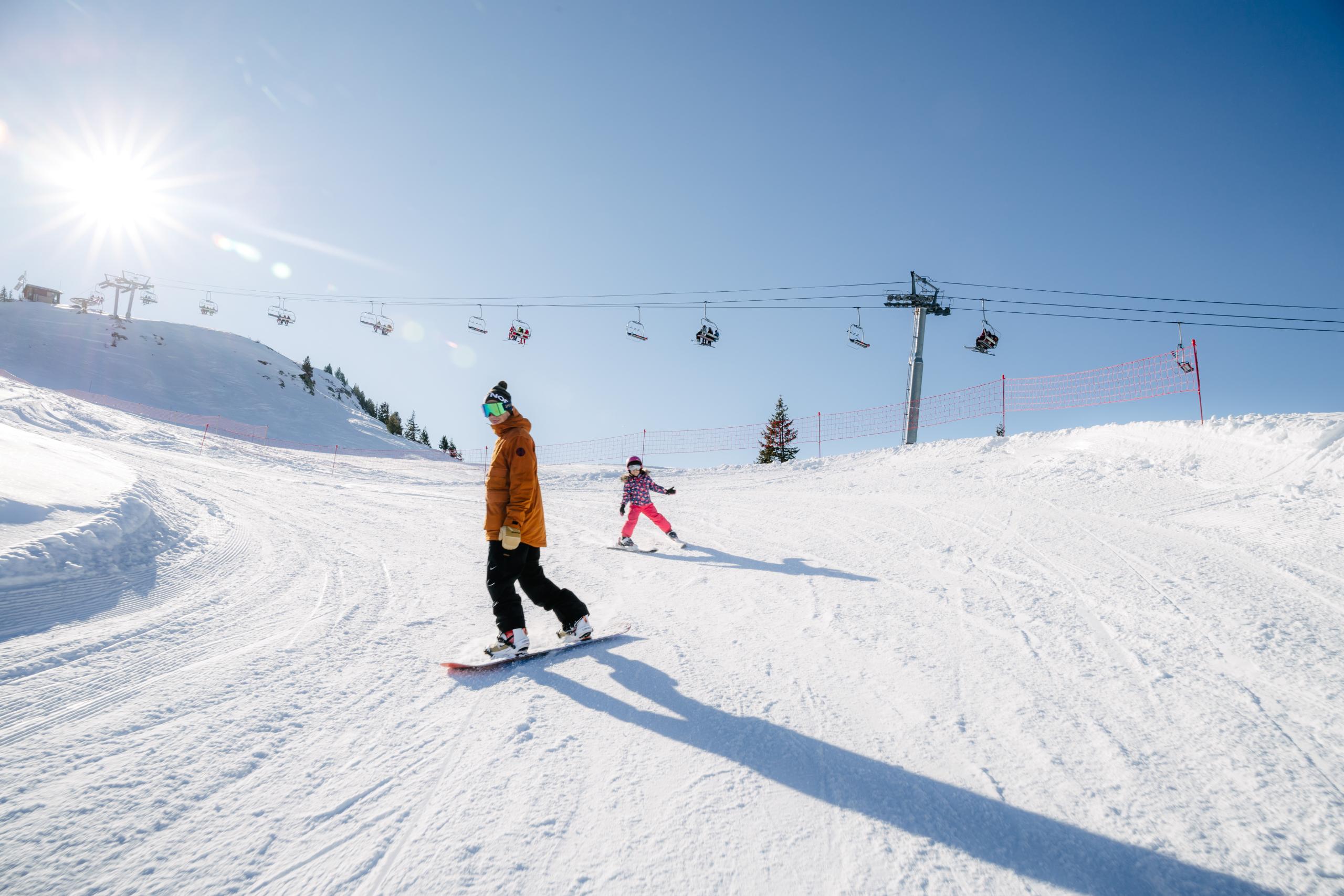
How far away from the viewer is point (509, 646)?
361 centimetres

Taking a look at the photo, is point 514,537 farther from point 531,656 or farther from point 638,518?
point 638,518

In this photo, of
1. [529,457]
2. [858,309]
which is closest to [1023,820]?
[529,457]

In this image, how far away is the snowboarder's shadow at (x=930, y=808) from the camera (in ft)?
5.97

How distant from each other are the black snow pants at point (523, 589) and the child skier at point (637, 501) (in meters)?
3.37

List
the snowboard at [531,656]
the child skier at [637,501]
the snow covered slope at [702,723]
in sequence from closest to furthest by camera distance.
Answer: the snow covered slope at [702,723] < the snowboard at [531,656] < the child skier at [637,501]

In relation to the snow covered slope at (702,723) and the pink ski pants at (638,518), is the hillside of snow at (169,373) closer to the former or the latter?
the pink ski pants at (638,518)

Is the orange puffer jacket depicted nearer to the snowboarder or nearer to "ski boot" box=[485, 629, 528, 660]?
the snowboarder

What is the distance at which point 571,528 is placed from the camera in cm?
880

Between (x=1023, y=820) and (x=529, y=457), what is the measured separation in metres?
3.22

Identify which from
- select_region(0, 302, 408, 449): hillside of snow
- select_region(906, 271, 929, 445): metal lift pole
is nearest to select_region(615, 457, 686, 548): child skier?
select_region(906, 271, 929, 445): metal lift pole

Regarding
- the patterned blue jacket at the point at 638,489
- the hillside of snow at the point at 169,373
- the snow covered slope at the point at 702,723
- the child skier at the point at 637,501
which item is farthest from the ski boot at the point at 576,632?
the hillside of snow at the point at 169,373

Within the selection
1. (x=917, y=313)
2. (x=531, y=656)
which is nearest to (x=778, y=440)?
(x=917, y=313)

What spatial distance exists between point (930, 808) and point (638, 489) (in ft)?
18.8

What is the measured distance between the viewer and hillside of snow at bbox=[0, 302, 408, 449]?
36.5 metres
